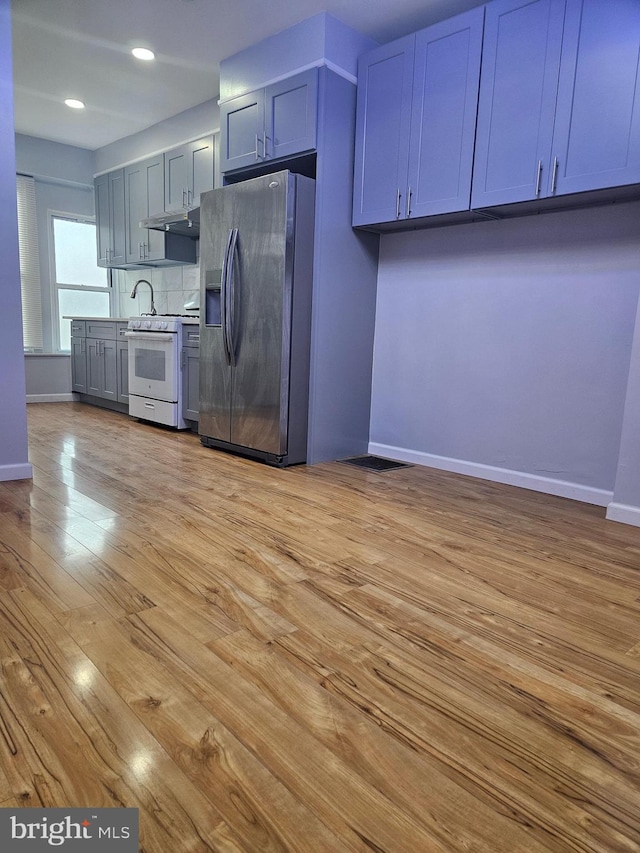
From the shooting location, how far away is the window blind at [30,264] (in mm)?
5531

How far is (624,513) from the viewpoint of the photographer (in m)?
2.52

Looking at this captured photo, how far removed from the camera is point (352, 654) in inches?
54.0

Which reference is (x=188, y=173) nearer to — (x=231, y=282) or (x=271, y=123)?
(x=271, y=123)

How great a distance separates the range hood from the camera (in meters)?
4.38

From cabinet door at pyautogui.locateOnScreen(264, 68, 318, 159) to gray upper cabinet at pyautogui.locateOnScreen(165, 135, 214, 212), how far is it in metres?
1.18

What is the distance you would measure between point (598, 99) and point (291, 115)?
167 cm

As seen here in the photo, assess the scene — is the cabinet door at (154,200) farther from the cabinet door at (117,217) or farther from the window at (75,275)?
the window at (75,275)

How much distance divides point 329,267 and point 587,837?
2.99m

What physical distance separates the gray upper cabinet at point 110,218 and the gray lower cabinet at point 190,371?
1932mm

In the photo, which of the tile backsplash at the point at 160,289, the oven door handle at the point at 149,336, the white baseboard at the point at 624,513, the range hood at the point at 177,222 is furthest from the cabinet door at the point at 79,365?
the white baseboard at the point at 624,513

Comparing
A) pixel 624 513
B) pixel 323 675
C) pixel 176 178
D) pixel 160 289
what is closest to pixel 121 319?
pixel 160 289

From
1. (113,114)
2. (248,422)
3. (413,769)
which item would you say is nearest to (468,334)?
(248,422)

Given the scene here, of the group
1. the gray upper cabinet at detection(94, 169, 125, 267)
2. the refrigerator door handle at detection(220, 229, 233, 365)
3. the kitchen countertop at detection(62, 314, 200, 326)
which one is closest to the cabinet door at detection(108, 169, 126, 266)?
the gray upper cabinet at detection(94, 169, 125, 267)

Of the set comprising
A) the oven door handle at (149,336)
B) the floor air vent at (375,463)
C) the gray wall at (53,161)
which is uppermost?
the gray wall at (53,161)
